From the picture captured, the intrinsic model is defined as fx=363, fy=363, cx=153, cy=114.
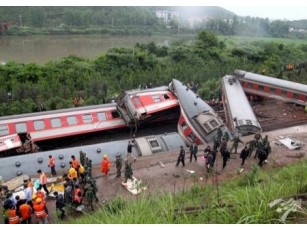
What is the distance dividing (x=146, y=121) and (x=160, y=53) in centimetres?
1943

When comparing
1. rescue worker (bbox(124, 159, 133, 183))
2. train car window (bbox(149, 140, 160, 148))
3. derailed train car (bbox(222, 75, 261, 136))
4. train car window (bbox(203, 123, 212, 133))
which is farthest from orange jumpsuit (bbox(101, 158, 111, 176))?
derailed train car (bbox(222, 75, 261, 136))

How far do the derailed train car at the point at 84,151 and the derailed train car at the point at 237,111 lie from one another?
103 inches

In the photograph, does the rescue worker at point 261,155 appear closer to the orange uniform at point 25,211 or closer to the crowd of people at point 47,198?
the crowd of people at point 47,198

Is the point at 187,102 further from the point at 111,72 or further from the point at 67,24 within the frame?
the point at 67,24

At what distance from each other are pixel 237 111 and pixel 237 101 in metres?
1.88

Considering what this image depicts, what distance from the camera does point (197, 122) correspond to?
16203mm

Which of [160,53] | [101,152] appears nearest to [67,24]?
[160,53]

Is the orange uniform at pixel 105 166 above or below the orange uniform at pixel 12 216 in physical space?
below

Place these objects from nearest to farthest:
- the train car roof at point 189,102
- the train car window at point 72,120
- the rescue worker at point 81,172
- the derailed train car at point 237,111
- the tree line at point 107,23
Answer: the rescue worker at point 81,172 → the derailed train car at point 237,111 → the train car roof at point 189,102 → the train car window at point 72,120 → the tree line at point 107,23

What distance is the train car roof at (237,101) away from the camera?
1691 centimetres

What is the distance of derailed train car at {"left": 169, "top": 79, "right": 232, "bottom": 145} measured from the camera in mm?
15469

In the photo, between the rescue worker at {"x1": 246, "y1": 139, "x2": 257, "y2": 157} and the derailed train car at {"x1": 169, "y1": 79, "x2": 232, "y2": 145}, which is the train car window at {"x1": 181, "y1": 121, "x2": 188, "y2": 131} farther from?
the rescue worker at {"x1": 246, "y1": 139, "x2": 257, "y2": 157}

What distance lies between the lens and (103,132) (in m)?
18.7

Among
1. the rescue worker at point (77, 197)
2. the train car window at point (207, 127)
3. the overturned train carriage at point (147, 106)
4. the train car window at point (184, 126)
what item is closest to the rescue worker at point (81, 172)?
the rescue worker at point (77, 197)
